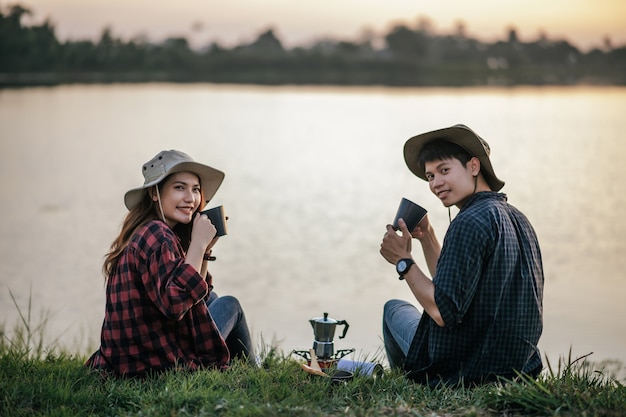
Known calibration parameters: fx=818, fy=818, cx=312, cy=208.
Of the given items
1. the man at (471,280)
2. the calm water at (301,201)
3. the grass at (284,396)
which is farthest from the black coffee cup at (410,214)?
the calm water at (301,201)

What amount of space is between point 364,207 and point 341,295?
18.2 feet

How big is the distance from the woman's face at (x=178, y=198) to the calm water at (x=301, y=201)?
2377mm

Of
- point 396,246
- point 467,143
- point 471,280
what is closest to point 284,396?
point 396,246

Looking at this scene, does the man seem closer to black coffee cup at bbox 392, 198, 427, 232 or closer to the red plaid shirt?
black coffee cup at bbox 392, 198, 427, 232

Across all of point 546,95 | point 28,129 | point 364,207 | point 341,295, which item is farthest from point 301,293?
point 546,95

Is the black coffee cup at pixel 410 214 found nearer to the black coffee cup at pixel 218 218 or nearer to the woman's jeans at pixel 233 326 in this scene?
the black coffee cup at pixel 218 218

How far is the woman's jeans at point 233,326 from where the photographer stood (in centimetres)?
405

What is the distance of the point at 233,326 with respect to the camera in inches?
162

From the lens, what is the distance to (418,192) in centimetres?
1670

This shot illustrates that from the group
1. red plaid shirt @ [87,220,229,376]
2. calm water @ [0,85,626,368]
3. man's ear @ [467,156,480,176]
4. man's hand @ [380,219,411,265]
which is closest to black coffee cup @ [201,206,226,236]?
red plaid shirt @ [87,220,229,376]

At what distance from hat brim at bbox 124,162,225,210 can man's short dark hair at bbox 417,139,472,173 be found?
981 millimetres

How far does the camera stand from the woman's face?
367cm

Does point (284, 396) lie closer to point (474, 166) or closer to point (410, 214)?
point (410, 214)

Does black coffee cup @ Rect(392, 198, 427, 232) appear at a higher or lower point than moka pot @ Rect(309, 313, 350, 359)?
higher
